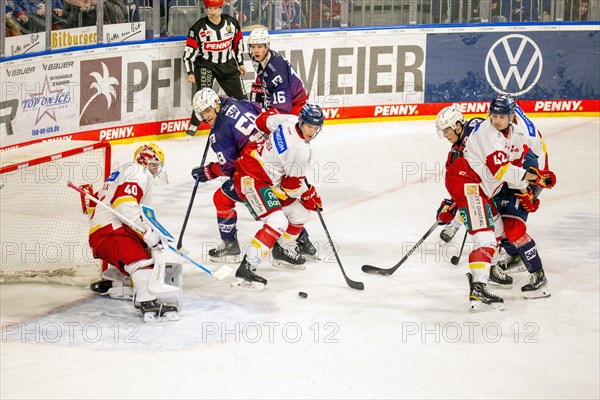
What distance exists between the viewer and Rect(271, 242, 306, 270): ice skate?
22.9 ft

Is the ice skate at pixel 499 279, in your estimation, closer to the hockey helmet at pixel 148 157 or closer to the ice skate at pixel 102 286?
the hockey helmet at pixel 148 157

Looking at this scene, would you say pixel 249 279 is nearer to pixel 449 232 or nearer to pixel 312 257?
pixel 312 257

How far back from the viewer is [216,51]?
1012 centimetres

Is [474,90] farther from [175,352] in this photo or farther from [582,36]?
[175,352]

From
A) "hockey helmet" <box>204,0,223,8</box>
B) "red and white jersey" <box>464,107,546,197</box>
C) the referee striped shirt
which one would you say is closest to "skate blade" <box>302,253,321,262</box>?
"red and white jersey" <box>464,107,546,197</box>

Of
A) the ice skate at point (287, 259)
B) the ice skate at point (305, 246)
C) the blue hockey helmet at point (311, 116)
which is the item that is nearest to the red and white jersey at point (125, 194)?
the blue hockey helmet at point (311, 116)

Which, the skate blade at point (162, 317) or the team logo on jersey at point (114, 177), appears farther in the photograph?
the team logo on jersey at point (114, 177)

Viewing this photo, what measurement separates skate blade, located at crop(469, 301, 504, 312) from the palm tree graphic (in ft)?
15.6

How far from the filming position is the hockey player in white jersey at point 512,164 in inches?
239

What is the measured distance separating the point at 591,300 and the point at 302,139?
6.50 ft

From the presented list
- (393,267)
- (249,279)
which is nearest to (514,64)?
(393,267)

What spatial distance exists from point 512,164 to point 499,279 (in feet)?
2.61

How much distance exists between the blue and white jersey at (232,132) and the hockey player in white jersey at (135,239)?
32.4 inches

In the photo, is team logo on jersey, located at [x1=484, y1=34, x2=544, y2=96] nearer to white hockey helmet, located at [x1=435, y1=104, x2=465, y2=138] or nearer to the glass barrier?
the glass barrier
